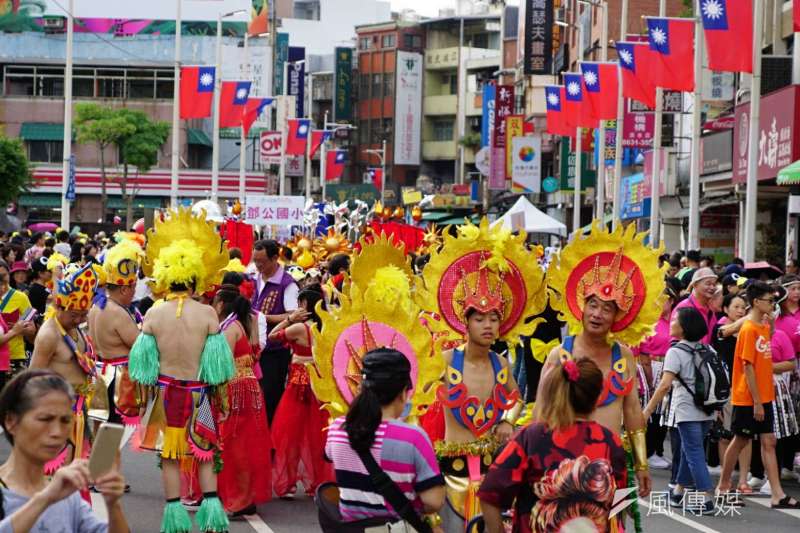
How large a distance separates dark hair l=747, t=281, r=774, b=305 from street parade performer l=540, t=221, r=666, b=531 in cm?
324

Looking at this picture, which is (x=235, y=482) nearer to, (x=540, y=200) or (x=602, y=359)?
(x=602, y=359)

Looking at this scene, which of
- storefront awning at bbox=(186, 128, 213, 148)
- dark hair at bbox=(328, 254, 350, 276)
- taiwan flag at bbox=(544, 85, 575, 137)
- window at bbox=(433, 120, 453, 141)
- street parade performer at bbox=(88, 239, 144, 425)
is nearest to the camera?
street parade performer at bbox=(88, 239, 144, 425)

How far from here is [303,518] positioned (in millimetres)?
10469

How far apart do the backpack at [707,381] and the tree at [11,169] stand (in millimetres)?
49852

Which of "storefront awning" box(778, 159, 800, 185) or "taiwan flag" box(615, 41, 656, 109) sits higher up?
"taiwan flag" box(615, 41, 656, 109)

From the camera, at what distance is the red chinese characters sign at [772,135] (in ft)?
82.3

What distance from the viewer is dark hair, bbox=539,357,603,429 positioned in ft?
17.8

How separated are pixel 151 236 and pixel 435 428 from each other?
3705mm

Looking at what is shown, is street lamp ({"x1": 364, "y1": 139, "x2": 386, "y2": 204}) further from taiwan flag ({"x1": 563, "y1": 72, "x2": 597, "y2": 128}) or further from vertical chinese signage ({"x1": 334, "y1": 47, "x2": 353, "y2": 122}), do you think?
taiwan flag ({"x1": 563, "y1": 72, "x2": 597, "y2": 128})

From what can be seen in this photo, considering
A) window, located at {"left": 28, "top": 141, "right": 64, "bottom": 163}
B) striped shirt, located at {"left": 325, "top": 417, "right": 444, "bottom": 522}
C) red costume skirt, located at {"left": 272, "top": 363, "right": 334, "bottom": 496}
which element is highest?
window, located at {"left": 28, "top": 141, "right": 64, "bottom": 163}

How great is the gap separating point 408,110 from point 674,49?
75.0 metres

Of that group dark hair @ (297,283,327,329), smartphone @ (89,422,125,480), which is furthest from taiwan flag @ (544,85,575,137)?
smartphone @ (89,422,125,480)

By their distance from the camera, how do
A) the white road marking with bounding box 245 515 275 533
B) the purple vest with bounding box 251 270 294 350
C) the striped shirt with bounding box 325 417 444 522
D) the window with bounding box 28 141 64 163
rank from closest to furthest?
1. the striped shirt with bounding box 325 417 444 522
2. the white road marking with bounding box 245 515 275 533
3. the purple vest with bounding box 251 270 294 350
4. the window with bounding box 28 141 64 163

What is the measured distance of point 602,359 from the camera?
7.52 m
